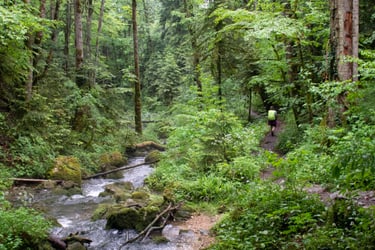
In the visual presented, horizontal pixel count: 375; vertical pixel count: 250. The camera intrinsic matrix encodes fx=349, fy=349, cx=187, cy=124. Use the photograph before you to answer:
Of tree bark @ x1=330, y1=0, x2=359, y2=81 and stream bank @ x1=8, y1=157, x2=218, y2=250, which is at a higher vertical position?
tree bark @ x1=330, y1=0, x2=359, y2=81

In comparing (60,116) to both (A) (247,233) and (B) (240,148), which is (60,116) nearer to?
(B) (240,148)

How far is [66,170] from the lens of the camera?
45.2ft

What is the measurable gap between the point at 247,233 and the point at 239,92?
1558cm

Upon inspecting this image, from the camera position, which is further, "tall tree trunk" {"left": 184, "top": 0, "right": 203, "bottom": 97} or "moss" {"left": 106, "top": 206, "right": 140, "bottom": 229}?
"tall tree trunk" {"left": 184, "top": 0, "right": 203, "bottom": 97}

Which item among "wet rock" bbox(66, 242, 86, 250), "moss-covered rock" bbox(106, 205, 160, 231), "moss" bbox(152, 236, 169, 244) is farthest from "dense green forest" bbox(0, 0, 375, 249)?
"moss-covered rock" bbox(106, 205, 160, 231)

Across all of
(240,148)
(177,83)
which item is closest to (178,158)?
(240,148)

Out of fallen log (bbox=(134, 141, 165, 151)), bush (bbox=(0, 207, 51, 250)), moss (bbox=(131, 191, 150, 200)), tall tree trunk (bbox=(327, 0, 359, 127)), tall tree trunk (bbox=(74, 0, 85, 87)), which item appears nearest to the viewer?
bush (bbox=(0, 207, 51, 250))

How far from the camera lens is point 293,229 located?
5.78m

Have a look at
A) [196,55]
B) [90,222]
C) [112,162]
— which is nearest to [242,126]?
[196,55]

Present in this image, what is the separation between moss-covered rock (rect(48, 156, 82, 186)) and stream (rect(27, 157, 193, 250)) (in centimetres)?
48

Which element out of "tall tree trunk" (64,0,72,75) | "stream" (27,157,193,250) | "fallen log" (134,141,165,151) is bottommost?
"stream" (27,157,193,250)

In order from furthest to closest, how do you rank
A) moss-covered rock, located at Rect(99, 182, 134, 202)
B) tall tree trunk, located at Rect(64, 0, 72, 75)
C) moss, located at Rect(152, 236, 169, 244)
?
tall tree trunk, located at Rect(64, 0, 72, 75) → moss-covered rock, located at Rect(99, 182, 134, 202) → moss, located at Rect(152, 236, 169, 244)

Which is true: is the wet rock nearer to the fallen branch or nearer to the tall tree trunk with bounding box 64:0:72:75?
the fallen branch

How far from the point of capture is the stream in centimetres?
796
